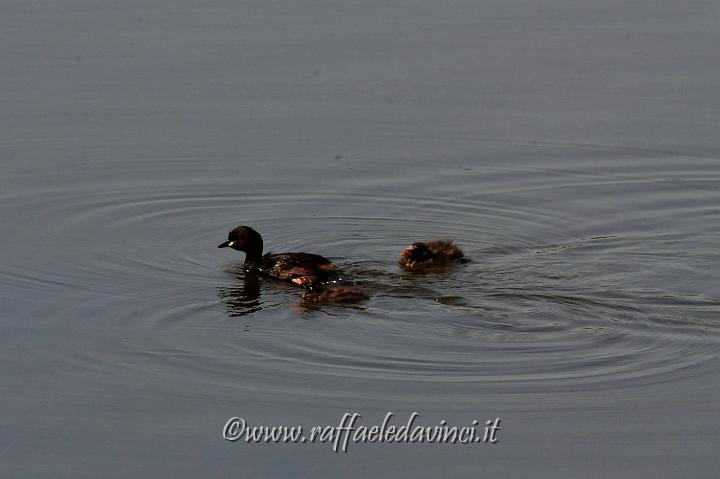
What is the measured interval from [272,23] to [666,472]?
1242 cm

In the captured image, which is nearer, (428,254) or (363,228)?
(428,254)

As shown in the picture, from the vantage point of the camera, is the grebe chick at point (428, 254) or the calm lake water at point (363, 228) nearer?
the calm lake water at point (363, 228)

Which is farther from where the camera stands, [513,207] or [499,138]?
[499,138]

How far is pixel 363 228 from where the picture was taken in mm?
13000

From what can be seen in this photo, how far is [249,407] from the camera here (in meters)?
9.05

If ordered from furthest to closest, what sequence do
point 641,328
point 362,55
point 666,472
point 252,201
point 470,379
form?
point 362,55 < point 252,201 < point 641,328 < point 470,379 < point 666,472

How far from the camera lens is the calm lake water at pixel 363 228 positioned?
882 centimetres

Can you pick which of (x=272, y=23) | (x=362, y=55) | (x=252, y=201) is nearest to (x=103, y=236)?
(x=252, y=201)

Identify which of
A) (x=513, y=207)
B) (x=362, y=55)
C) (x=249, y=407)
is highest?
(x=362, y=55)

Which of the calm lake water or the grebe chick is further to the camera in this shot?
the grebe chick

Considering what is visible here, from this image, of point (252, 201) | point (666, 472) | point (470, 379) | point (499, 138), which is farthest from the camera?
point (499, 138)

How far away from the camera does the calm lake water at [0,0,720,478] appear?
8.82m

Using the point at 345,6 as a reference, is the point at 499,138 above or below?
below

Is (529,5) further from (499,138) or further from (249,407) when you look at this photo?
(249,407)
